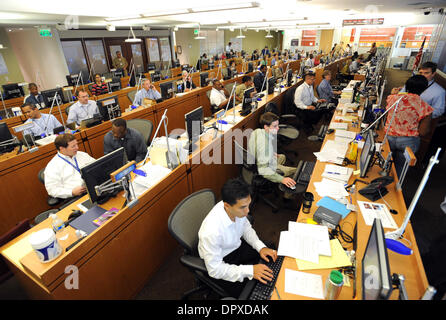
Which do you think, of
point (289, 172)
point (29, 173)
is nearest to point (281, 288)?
point (289, 172)

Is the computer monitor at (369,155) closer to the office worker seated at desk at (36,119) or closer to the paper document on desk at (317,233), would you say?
the paper document on desk at (317,233)

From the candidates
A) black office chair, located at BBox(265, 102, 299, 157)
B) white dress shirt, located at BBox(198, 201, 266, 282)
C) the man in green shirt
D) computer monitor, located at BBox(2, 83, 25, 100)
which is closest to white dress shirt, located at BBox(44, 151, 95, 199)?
Result: white dress shirt, located at BBox(198, 201, 266, 282)

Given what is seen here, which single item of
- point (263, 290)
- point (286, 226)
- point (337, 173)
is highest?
point (337, 173)

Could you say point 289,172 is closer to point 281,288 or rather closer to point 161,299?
point 281,288

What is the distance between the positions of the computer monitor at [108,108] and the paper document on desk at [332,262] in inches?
150

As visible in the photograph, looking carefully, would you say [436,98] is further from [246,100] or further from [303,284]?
[303,284]

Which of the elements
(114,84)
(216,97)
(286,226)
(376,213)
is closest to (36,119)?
(114,84)

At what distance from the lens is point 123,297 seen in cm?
209

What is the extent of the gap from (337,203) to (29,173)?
3.89 metres

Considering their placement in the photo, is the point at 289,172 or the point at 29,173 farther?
the point at 29,173

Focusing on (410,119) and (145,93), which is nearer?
(410,119)

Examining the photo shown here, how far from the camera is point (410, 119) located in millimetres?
2973

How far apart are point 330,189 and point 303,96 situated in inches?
145

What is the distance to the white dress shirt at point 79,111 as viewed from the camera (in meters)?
4.66
